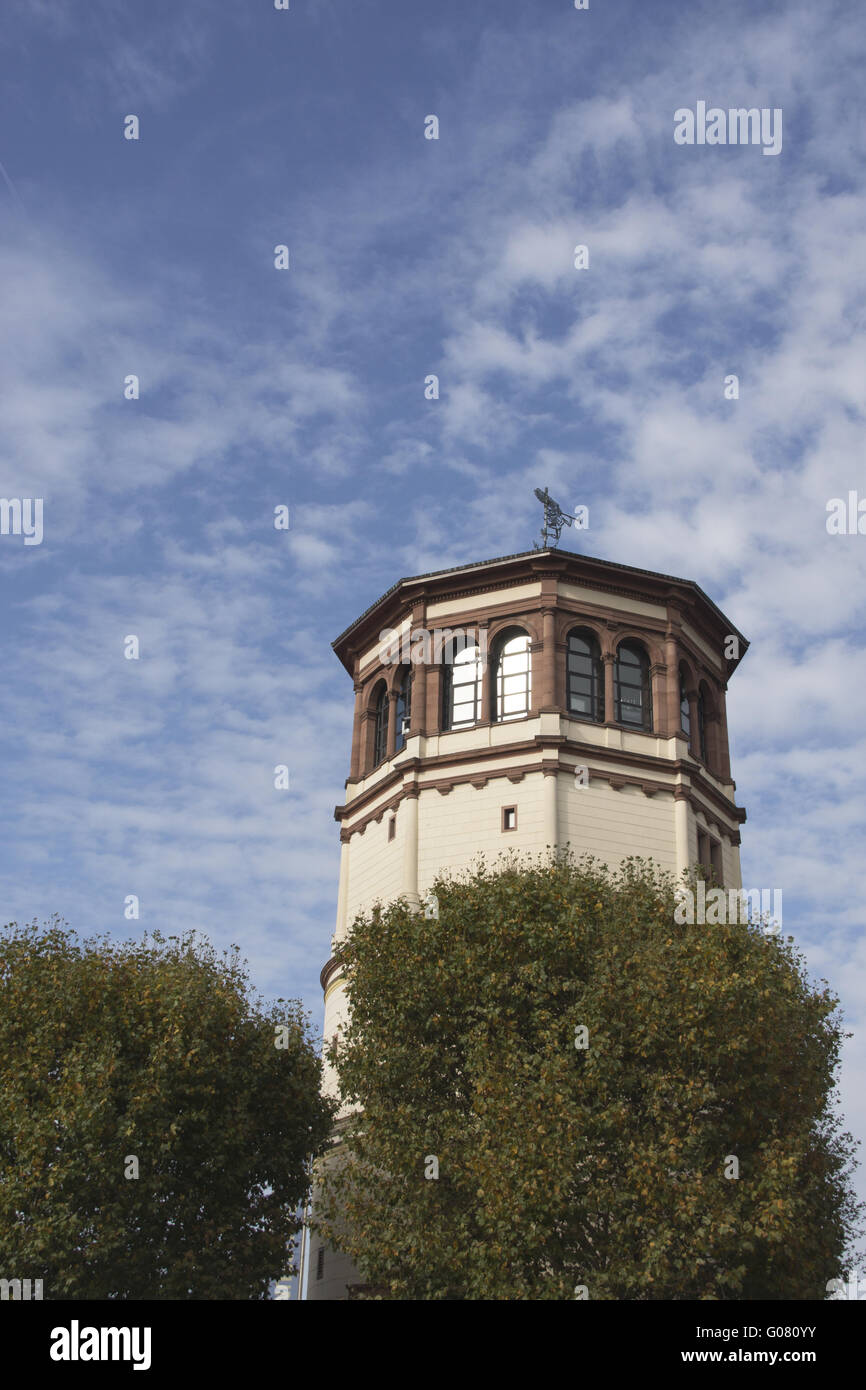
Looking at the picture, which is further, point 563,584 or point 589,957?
point 563,584

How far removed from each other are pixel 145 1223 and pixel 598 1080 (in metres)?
11.0

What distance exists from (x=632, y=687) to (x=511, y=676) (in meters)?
4.56

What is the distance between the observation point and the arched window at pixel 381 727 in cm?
5244

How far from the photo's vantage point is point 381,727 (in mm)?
53062

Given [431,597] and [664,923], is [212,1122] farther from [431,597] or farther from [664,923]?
[431,597]

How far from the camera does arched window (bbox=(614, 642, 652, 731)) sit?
161 feet

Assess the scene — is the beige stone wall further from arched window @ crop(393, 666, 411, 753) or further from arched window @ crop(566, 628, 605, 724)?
arched window @ crop(393, 666, 411, 753)

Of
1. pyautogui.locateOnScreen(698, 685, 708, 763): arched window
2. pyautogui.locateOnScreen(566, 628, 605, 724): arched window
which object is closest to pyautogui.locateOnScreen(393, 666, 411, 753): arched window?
pyautogui.locateOnScreen(566, 628, 605, 724): arched window

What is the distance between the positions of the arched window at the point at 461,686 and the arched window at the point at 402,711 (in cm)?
193

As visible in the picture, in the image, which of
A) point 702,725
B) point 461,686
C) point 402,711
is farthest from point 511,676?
point 702,725

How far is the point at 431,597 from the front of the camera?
168 ft

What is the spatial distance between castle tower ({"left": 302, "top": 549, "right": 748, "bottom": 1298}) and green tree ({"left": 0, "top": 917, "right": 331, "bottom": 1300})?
37.3 ft
